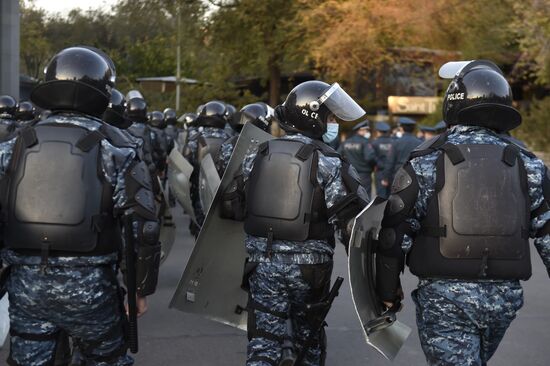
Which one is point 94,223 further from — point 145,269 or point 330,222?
point 330,222

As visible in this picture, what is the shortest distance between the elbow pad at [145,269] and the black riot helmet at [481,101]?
1493 mm

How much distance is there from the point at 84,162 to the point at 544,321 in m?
4.58

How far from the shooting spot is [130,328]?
343 centimetres

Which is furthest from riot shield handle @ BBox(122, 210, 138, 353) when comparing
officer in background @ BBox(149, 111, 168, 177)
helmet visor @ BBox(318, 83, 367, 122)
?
officer in background @ BBox(149, 111, 168, 177)

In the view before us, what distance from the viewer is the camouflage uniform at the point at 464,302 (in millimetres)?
3303

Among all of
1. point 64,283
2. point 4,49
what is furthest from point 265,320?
point 4,49

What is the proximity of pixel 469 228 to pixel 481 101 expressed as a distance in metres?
0.58

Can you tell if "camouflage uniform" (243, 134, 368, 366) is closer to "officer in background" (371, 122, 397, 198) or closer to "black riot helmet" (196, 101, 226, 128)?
"black riot helmet" (196, 101, 226, 128)

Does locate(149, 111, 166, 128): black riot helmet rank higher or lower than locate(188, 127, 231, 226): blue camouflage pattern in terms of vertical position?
lower

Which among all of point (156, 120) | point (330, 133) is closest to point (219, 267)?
point (330, 133)

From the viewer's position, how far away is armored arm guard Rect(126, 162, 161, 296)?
11.0 ft

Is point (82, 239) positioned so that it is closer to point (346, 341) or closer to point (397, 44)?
point (346, 341)

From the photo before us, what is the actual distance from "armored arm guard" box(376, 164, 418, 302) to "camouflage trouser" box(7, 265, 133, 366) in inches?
46.8

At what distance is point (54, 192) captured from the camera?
129 inches
